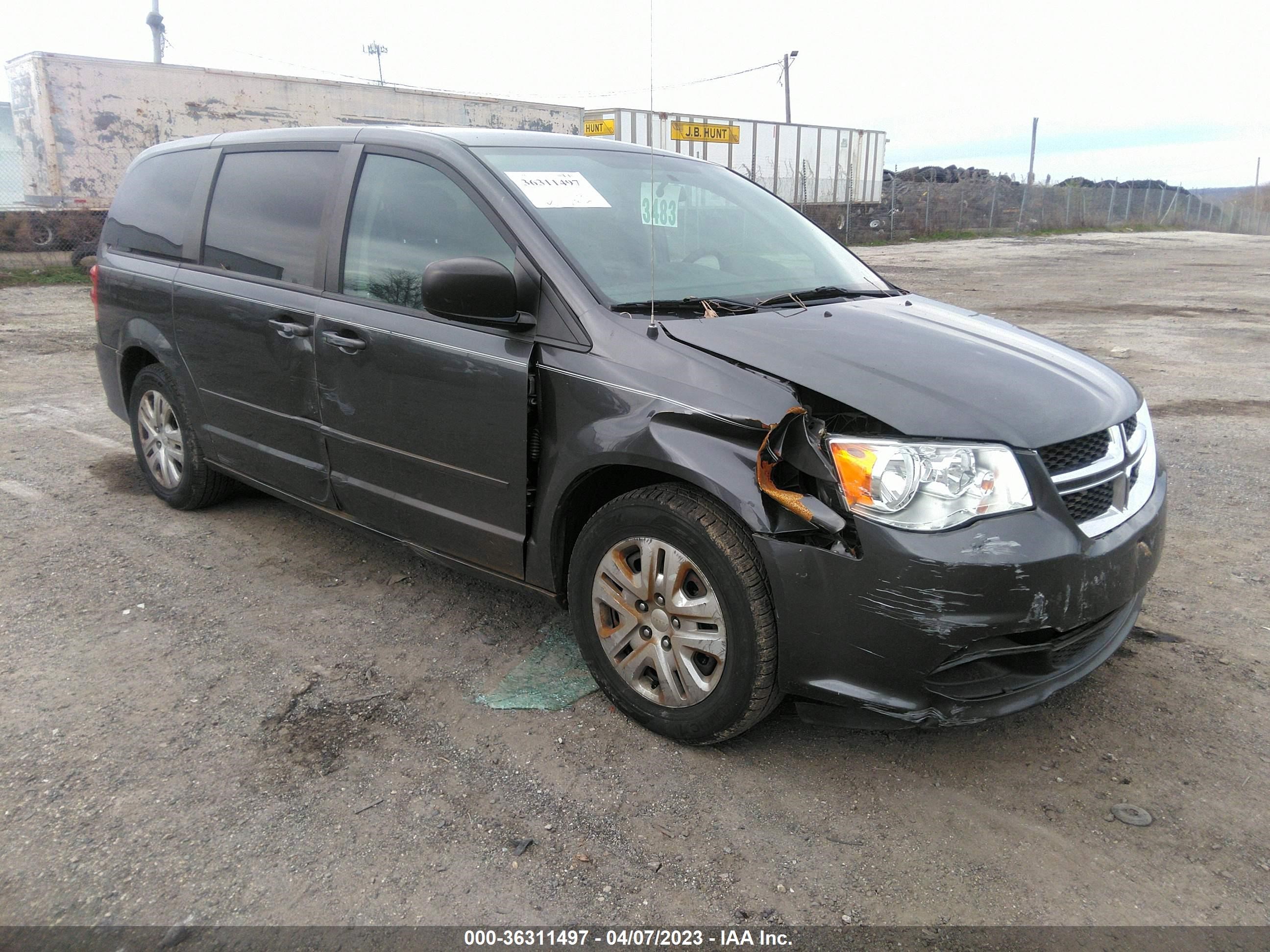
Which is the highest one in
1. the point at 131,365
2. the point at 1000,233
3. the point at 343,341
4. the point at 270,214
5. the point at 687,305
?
the point at 270,214

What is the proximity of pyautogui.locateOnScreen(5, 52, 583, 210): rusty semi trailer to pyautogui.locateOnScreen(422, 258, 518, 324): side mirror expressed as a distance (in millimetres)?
17409

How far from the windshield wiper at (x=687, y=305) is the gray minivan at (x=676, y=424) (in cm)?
1

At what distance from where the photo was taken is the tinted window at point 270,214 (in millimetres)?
3701

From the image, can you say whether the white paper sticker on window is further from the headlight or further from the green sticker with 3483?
the headlight

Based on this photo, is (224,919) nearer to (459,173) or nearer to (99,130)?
(459,173)

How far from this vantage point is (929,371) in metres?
2.67

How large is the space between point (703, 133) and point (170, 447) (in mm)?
22956

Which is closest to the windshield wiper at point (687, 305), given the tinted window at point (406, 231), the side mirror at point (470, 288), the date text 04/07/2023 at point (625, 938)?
the side mirror at point (470, 288)

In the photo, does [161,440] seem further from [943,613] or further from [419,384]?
[943,613]

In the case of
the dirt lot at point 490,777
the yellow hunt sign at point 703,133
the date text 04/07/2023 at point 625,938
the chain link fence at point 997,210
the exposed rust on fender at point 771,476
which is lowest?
the date text 04/07/2023 at point 625,938

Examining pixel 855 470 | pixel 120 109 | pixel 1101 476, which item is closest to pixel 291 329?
pixel 855 470

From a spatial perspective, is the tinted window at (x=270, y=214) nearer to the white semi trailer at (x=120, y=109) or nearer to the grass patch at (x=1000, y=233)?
the white semi trailer at (x=120, y=109)

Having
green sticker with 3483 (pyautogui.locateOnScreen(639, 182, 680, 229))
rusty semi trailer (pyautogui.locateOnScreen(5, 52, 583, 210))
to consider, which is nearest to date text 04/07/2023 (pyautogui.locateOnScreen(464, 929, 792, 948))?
green sticker with 3483 (pyautogui.locateOnScreen(639, 182, 680, 229))

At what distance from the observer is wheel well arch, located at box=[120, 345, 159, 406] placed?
15.7 ft
